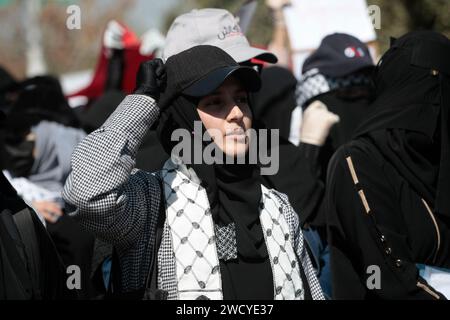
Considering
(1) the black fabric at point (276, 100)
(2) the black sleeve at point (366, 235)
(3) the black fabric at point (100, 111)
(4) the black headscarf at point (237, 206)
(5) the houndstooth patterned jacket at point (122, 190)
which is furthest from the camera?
(3) the black fabric at point (100, 111)

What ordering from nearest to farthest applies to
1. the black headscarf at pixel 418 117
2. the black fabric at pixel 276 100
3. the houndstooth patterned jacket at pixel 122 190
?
the houndstooth patterned jacket at pixel 122 190 < the black headscarf at pixel 418 117 < the black fabric at pixel 276 100

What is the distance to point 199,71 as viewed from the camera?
2.65 m

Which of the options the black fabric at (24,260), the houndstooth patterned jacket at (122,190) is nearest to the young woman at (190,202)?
the houndstooth patterned jacket at (122,190)

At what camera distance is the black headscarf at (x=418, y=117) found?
3.31 metres

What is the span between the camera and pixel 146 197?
2.58m

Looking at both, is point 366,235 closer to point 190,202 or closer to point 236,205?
point 236,205

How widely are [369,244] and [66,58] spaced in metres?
26.9

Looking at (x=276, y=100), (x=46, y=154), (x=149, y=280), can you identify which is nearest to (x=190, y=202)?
(x=149, y=280)

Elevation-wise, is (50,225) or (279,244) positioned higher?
(279,244)

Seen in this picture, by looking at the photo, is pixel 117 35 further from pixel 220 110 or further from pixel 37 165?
pixel 220 110

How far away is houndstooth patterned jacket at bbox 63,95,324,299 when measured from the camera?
2348 mm

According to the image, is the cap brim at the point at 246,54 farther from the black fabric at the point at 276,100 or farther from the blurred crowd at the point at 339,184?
the black fabric at the point at 276,100

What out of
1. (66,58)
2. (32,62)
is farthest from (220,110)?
(66,58)

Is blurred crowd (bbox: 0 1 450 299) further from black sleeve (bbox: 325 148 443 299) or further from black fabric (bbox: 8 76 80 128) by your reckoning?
black fabric (bbox: 8 76 80 128)
